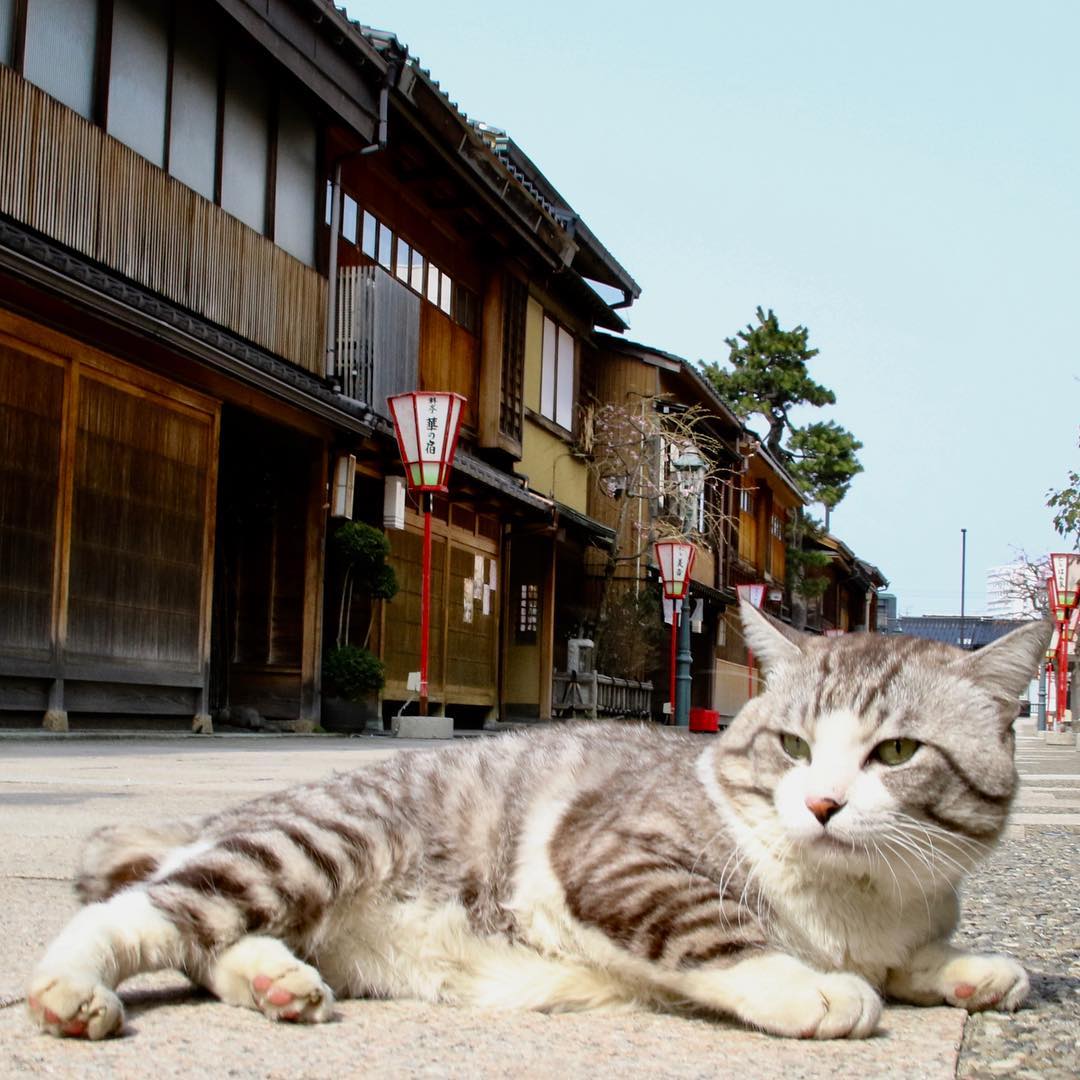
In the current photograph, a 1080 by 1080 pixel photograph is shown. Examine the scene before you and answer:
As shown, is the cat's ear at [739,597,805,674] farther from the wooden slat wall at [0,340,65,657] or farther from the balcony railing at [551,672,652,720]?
the balcony railing at [551,672,652,720]

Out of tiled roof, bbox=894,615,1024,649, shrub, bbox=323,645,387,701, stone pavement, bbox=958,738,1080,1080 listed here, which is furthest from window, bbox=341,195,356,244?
tiled roof, bbox=894,615,1024,649

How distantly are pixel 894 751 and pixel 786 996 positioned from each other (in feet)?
1.69

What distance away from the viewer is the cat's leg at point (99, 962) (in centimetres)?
205

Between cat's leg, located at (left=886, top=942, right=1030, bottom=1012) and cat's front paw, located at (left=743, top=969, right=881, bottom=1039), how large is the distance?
29cm

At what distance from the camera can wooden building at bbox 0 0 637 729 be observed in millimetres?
11055

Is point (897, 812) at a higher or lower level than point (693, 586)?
lower

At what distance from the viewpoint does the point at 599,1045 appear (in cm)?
225

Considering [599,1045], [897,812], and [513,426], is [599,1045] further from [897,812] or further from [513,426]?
[513,426]

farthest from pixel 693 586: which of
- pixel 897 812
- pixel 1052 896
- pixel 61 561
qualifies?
pixel 897 812

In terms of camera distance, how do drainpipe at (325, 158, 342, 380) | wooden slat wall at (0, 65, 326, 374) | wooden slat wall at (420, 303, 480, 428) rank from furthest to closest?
1. wooden slat wall at (420, 303, 480, 428)
2. drainpipe at (325, 158, 342, 380)
3. wooden slat wall at (0, 65, 326, 374)

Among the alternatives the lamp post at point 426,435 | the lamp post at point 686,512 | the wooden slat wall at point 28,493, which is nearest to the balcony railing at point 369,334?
the lamp post at point 426,435

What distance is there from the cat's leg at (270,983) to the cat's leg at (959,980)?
110cm

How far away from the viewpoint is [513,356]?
21594 mm

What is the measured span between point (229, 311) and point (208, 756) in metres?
5.44
